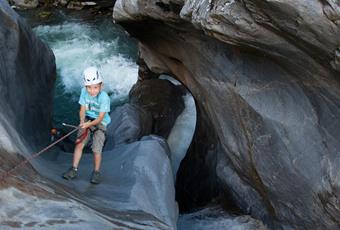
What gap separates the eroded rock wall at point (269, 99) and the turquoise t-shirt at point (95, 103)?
1.76 m

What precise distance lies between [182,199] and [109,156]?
2.57 meters

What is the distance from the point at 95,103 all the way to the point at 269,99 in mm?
2669

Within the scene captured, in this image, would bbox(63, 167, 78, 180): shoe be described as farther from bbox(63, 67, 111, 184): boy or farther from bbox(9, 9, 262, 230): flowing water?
bbox(9, 9, 262, 230): flowing water

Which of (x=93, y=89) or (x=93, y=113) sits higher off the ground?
(x=93, y=89)

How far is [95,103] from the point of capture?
22.8 feet

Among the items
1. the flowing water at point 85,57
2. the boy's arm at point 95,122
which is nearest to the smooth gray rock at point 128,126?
the flowing water at point 85,57

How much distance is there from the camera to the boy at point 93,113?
22.0 feet

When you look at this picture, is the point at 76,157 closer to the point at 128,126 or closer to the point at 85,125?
the point at 85,125

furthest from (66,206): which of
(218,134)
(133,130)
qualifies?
(133,130)

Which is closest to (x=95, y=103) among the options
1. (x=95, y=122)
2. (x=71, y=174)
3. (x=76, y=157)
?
(x=95, y=122)

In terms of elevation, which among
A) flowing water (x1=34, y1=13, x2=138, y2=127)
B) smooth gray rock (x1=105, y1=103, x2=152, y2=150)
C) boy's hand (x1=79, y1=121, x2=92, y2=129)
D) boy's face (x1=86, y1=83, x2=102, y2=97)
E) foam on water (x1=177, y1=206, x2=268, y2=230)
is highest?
boy's face (x1=86, y1=83, x2=102, y2=97)

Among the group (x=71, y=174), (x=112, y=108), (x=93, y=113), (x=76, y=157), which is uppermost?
(x=93, y=113)

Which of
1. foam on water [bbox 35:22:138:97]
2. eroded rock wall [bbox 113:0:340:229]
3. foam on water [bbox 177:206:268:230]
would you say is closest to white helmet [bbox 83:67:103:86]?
eroded rock wall [bbox 113:0:340:229]

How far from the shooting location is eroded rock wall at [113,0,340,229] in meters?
6.10
